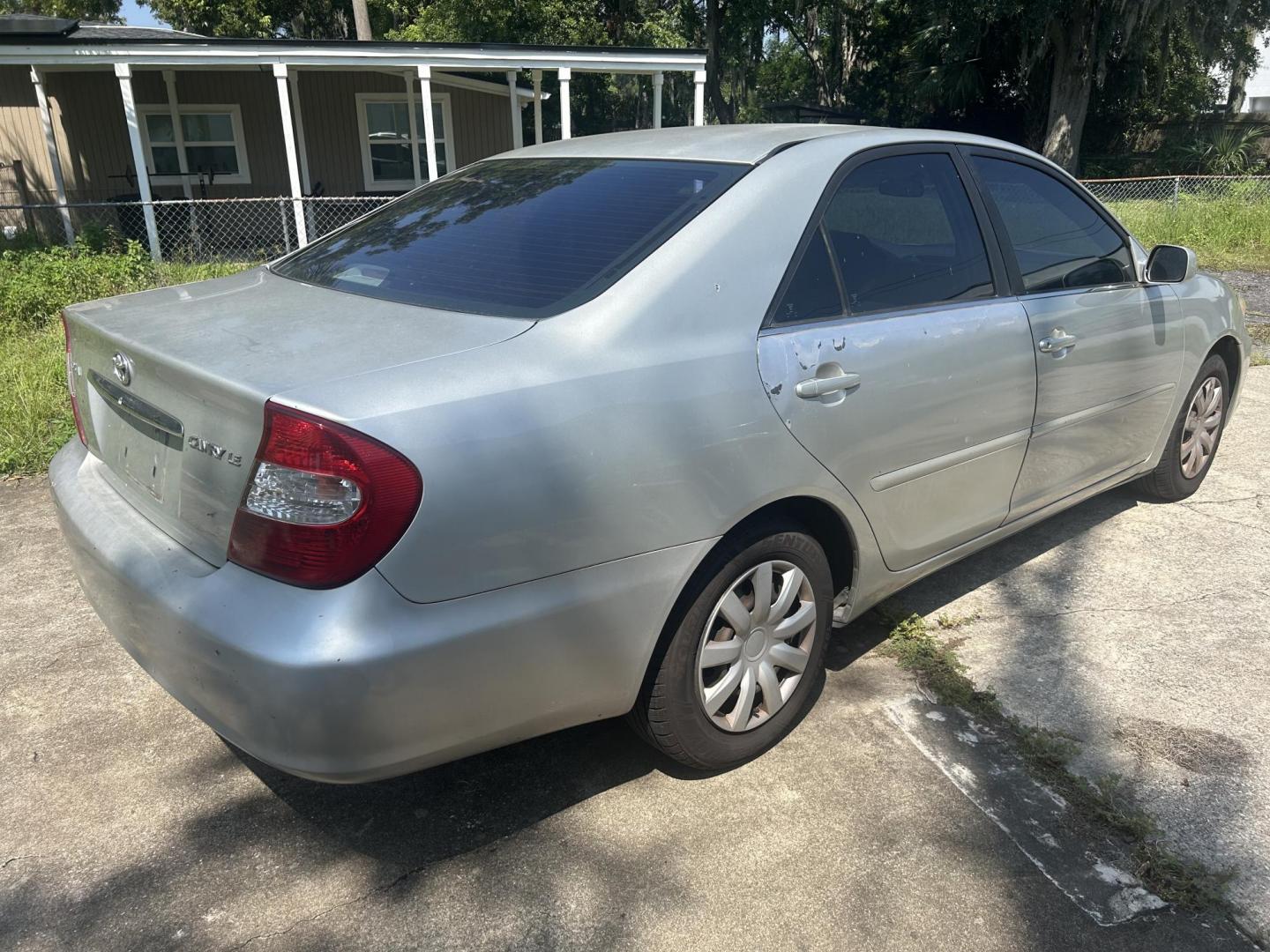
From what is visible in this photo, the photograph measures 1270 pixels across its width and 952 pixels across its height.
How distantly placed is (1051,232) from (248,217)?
45.7 ft

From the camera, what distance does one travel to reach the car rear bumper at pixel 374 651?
6.40ft

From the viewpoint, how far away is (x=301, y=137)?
56.6 feet

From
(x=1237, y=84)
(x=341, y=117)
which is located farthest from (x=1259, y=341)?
(x=1237, y=84)

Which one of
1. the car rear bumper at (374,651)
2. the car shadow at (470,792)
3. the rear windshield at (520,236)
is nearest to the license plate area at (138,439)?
the car rear bumper at (374,651)

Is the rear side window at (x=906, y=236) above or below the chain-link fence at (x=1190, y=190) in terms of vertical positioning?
above

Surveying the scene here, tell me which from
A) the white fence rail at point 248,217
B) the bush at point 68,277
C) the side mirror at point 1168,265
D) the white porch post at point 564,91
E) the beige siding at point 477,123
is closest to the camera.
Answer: the side mirror at point 1168,265

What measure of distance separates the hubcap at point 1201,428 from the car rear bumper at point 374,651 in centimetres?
329

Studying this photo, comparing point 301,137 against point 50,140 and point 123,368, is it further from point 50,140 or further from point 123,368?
point 123,368

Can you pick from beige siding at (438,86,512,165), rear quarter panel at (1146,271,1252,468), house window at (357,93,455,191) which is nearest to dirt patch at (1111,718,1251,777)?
rear quarter panel at (1146,271,1252,468)

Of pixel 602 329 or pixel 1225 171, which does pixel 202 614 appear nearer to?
pixel 602 329

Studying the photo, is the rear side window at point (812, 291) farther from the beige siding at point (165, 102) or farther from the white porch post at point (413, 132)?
the beige siding at point (165, 102)

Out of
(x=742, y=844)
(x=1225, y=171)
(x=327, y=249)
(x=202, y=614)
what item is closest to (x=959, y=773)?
(x=742, y=844)

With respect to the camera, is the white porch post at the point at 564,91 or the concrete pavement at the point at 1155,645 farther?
the white porch post at the point at 564,91

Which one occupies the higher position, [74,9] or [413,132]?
[74,9]
